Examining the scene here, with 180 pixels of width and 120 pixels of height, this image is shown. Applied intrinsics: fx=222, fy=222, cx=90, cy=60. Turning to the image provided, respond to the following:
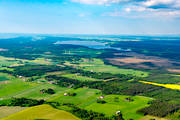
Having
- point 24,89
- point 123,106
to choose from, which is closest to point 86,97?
point 123,106

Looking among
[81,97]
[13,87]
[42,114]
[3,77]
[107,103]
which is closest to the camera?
[42,114]

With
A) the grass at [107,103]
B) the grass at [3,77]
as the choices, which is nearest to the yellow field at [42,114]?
the grass at [107,103]

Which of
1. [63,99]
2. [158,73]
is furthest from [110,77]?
[63,99]

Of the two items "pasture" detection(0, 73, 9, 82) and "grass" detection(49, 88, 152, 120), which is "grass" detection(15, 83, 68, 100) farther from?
"pasture" detection(0, 73, 9, 82)

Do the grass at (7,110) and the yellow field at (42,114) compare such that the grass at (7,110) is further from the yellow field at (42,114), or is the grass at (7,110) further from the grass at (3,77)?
the grass at (3,77)

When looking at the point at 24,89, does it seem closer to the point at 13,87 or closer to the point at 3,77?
the point at 13,87

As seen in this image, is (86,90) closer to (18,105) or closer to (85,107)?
(85,107)
